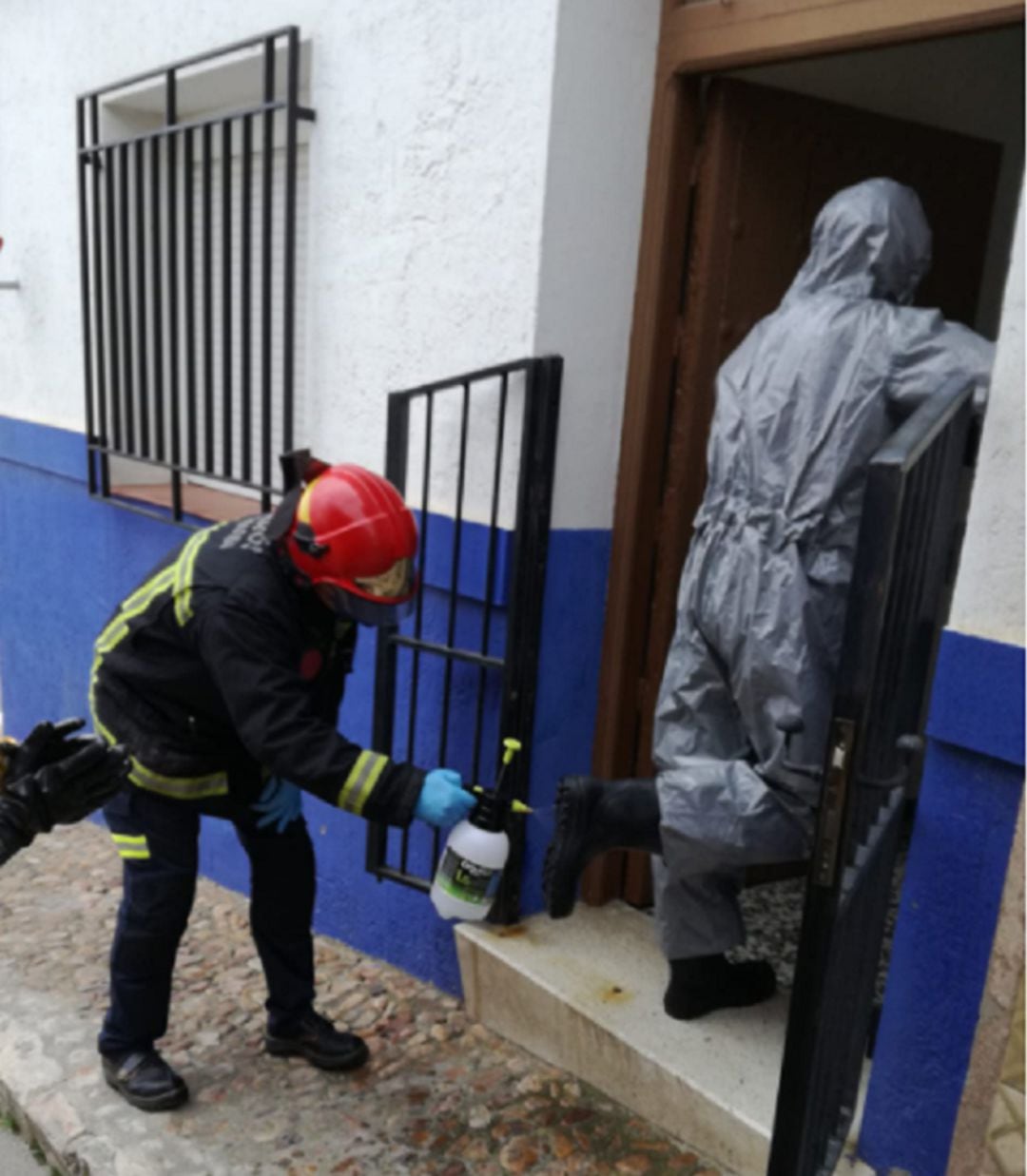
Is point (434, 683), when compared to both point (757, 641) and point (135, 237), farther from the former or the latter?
point (135, 237)

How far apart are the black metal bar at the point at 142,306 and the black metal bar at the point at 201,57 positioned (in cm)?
25

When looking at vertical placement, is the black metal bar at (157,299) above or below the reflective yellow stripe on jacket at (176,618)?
above

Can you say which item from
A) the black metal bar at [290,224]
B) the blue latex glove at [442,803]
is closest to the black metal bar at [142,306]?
the black metal bar at [290,224]

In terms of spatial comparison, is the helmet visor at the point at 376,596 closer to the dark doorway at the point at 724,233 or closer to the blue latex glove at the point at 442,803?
the blue latex glove at the point at 442,803

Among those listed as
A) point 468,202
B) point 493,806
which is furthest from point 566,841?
point 468,202

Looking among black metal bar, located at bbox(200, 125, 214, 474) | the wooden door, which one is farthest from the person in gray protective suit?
black metal bar, located at bbox(200, 125, 214, 474)

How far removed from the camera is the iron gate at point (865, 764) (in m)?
1.88

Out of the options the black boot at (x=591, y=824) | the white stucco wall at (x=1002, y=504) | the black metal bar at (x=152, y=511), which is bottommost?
the black boot at (x=591, y=824)

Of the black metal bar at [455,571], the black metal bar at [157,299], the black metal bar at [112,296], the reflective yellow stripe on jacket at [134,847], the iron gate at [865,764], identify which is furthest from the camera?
the black metal bar at [112,296]

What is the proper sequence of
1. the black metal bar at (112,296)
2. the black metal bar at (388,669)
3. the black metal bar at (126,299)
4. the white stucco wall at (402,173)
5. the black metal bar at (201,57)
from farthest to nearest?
the black metal bar at (112,296) → the black metal bar at (126,299) → the black metal bar at (201,57) → the black metal bar at (388,669) → the white stucco wall at (402,173)

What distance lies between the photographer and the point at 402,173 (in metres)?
3.54

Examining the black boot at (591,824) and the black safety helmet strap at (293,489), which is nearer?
the black safety helmet strap at (293,489)

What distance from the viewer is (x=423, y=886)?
363 centimetres

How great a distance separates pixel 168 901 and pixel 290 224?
2270mm
